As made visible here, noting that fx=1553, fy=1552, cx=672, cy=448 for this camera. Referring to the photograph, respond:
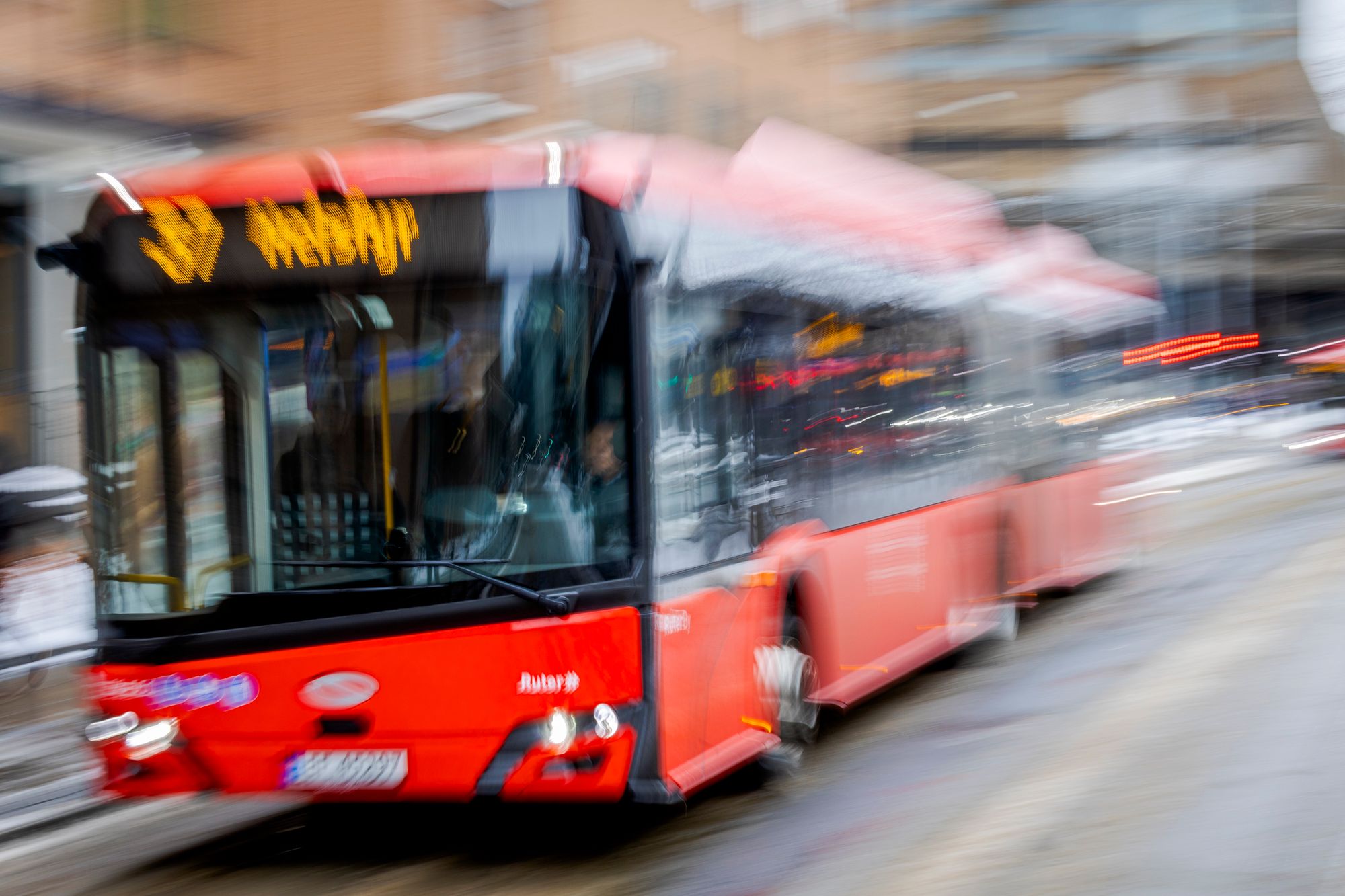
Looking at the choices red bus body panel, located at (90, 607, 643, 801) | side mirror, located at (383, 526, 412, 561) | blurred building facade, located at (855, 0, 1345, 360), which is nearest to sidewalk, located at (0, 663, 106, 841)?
red bus body panel, located at (90, 607, 643, 801)

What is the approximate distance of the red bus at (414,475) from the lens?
209 inches

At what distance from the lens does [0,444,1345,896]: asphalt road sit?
211 inches

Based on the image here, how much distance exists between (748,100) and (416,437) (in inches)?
1030

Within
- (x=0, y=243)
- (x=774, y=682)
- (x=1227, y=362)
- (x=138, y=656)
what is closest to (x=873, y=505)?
(x=774, y=682)

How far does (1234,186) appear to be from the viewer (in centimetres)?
6369

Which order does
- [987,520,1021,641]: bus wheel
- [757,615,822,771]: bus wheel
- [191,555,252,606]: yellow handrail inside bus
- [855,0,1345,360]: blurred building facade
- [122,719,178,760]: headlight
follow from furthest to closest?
1. [855,0,1345,360]: blurred building facade
2. [987,520,1021,641]: bus wheel
3. [757,615,822,771]: bus wheel
4. [122,719,178,760]: headlight
5. [191,555,252,606]: yellow handrail inside bus

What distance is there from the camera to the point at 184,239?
5625 mm

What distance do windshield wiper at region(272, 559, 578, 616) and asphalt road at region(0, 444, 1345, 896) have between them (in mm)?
995

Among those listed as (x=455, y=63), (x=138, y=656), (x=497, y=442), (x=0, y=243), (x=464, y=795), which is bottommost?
(x=464, y=795)

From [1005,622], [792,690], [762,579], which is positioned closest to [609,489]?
[762,579]

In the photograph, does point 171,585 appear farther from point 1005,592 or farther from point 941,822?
point 1005,592

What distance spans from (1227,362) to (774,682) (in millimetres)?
55887

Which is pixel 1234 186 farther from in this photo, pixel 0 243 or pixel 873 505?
pixel 873 505

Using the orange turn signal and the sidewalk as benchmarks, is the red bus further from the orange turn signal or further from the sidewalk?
the sidewalk
